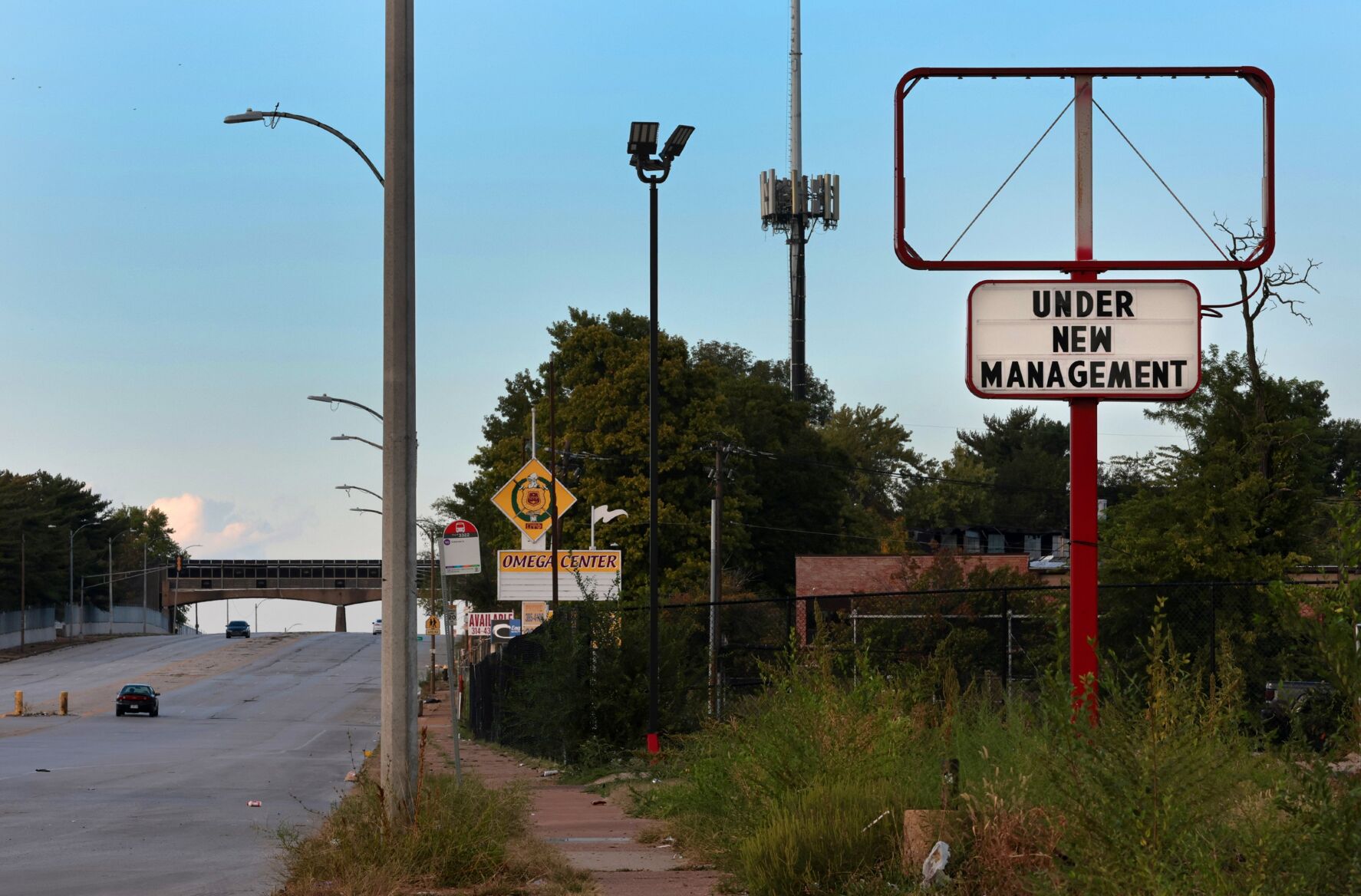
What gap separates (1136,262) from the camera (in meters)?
10.6

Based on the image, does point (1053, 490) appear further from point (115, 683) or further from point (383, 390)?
point (383, 390)

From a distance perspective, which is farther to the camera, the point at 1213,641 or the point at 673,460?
the point at 673,460

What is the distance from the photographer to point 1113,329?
34.0 ft

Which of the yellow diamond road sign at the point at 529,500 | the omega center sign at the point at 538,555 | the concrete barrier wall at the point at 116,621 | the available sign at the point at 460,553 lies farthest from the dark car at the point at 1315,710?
the concrete barrier wall at the point at 116,621

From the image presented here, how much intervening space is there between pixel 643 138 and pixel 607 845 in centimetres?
1273

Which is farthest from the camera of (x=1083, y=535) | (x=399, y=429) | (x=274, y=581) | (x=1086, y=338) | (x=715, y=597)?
(x=274, y=581)

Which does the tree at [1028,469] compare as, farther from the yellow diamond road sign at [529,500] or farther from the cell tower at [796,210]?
the yellow diamond road sign at [529,500]

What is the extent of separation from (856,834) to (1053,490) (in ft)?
322

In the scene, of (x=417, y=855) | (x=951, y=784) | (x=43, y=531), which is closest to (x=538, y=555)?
(x=417, y=855)

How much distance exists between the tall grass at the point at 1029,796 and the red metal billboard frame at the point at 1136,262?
2.80 meters

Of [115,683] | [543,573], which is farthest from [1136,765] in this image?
[115,683]

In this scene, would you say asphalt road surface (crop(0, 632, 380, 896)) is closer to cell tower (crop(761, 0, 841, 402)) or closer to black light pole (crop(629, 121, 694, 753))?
black light pole (crop(629, 121, 694, 753))

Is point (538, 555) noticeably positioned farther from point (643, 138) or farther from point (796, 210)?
point (796, 210)

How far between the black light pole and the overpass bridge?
153 metres
